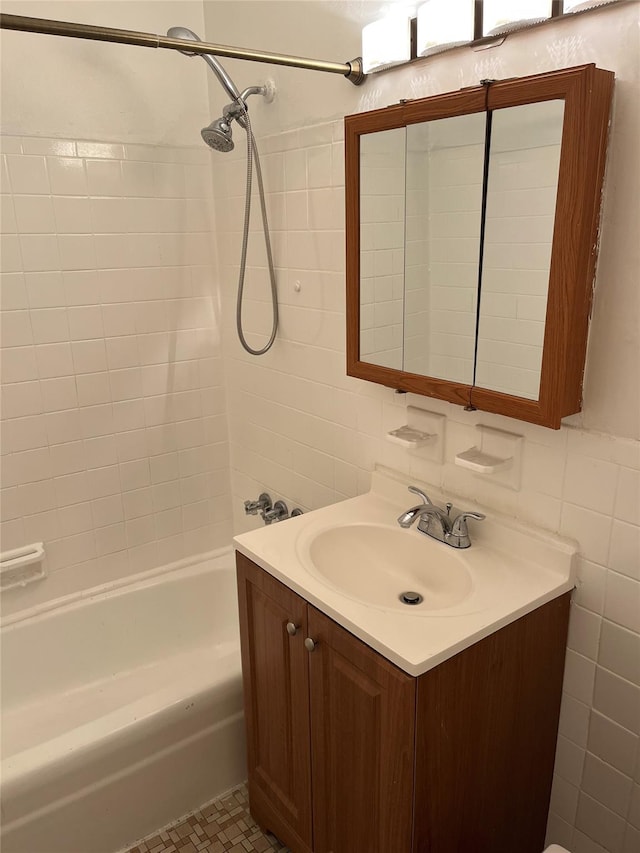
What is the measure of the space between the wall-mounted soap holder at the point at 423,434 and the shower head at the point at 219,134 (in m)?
0.92

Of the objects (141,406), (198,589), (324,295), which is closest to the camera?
(324,295)

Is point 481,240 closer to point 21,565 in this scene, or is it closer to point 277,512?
point 277,512

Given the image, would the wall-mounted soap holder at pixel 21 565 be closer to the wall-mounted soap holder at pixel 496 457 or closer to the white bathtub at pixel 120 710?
the white bathtub at pixel 120 710

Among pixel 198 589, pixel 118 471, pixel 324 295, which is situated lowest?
pixel 198 589

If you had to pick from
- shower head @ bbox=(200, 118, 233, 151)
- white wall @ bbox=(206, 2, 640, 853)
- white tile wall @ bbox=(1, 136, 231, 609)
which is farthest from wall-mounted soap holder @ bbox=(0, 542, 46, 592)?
shower head @ bbox=(200, 118, 233, 151)

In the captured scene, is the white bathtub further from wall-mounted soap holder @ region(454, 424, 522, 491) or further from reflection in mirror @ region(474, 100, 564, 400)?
reflection in mirror @ region(474, 100, 564, 400)

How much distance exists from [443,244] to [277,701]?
1.15 meters

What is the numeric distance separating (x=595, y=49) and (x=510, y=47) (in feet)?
0.60

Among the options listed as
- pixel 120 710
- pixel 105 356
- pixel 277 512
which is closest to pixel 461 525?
pixel 277 512

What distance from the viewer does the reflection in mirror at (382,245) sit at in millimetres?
1503

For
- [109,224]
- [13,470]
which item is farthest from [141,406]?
[109,224]

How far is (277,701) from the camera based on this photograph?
157cm

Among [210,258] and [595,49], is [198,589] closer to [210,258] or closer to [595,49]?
[210,258]

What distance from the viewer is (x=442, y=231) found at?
4.72 feet
